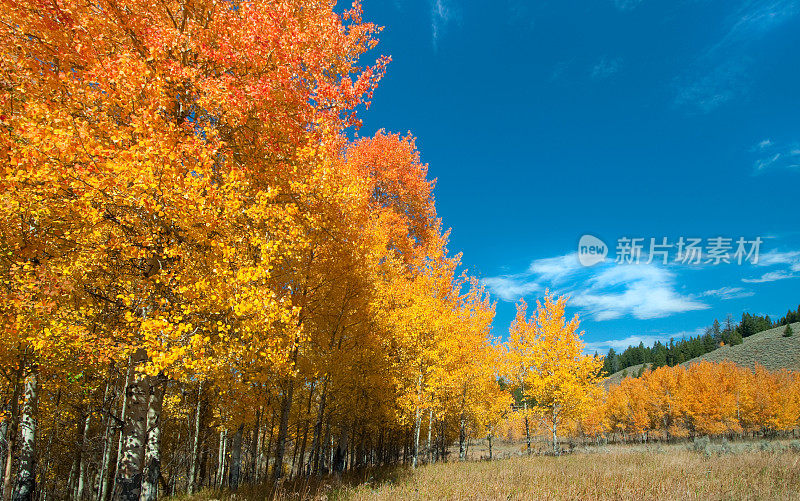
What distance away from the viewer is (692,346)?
125 m

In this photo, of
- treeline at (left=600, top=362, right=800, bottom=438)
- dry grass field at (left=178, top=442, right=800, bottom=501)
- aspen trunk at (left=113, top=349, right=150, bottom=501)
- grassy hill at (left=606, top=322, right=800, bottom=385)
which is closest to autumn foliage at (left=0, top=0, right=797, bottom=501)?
aspen trunk at (left=113, top=349, right=150, bottom=501)

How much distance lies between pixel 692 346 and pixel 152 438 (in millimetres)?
162146

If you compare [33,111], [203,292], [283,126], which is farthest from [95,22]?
[203,292]

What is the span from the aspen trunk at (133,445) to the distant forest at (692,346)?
143682 mm

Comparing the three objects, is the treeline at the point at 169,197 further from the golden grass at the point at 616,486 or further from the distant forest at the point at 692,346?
the distant forest at the point at 692,346

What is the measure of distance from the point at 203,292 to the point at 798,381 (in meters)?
80.2

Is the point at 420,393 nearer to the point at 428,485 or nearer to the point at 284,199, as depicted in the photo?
the point at 428,485

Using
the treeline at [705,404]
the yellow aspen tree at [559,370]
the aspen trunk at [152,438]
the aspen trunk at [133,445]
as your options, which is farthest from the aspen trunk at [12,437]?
the treeline at [705,404]

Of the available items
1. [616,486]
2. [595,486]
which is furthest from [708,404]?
[595,486]

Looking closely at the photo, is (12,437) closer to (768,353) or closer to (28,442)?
(28,442)

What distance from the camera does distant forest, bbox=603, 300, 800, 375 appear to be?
123m

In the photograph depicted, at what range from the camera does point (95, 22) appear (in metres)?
5.73

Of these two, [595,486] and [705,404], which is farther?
[705,404]

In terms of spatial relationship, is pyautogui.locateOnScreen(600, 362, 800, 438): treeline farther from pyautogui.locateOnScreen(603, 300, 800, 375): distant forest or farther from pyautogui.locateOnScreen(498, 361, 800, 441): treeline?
pyautogui.locateOnScreen(603, 300, 800, 375): distant forest
